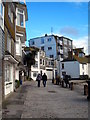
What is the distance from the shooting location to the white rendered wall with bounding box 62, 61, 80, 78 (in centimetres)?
5293

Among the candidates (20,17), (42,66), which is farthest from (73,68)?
(20,17)

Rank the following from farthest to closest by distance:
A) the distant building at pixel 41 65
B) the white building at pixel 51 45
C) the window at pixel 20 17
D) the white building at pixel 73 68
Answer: the white building at pixel 51 45 → the white building at pixel 73 68 → the distant building at pixel 41 65 → the window at pixel 20 17

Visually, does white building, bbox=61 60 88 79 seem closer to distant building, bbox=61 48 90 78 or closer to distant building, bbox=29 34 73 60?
distant building, bbox=61 48 90 78

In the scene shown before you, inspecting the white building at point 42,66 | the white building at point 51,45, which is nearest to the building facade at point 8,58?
the white building at point 42,66

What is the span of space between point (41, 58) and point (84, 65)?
13635mm

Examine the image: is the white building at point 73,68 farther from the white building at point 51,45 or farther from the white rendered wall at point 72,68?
the white building at point 51,45

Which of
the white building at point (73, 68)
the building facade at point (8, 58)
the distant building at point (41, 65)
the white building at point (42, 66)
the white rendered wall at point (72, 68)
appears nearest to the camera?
the building facade at point (8, 58)

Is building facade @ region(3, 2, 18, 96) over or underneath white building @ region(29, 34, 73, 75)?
underneath

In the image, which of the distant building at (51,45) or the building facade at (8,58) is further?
the distant building at (51,45)

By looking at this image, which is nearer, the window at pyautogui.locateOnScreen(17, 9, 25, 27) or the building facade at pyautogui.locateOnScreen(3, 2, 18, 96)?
the building facade at pyautogui.locateOnScreen(3, 2, 18, 96)

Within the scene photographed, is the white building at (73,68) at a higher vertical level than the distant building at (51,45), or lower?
lower

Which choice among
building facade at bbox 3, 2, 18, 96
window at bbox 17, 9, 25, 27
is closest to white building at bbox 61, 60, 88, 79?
window at bbox 17, 9, 25, 27

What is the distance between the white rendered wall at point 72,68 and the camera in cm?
5293

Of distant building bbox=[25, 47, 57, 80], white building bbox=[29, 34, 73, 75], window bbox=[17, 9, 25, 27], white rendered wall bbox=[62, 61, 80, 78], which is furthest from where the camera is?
white building bbox=[29, 34, 73, 75]
